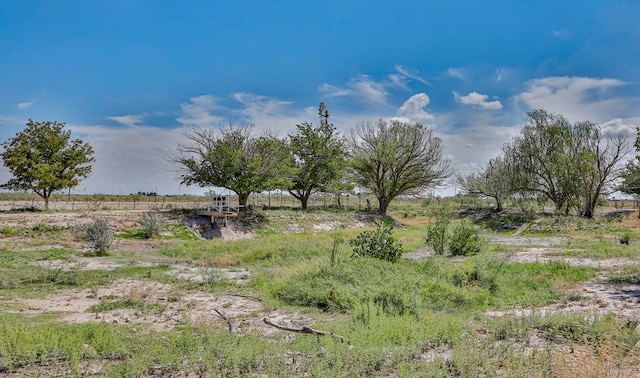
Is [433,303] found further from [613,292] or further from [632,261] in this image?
[632,261]

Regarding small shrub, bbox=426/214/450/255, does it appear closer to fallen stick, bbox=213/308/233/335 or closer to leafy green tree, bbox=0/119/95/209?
fallen stick, bbox=213/308/233/335

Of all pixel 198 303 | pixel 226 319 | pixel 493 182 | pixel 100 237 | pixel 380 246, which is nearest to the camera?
→ pixel 226 319

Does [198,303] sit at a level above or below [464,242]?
below

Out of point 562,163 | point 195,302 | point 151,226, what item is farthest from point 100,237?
point 562,163

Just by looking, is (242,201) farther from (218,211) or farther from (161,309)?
(161,309)

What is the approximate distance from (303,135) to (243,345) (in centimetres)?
3570

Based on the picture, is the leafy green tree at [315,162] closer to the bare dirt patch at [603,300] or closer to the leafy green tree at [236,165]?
the leafy green tree at [236,165]

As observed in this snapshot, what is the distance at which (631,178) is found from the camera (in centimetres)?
3456

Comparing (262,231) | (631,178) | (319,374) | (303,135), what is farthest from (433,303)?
(631,178)

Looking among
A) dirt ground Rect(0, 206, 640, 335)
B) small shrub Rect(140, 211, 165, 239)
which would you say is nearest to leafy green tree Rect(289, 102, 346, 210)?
small shrub Rect(140, 211, 165, 239)

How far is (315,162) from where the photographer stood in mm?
38844

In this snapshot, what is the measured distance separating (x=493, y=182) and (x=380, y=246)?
34.6m

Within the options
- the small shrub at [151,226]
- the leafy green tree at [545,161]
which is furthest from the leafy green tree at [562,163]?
the small shrub at [151,226]

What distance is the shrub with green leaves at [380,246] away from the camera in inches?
487
